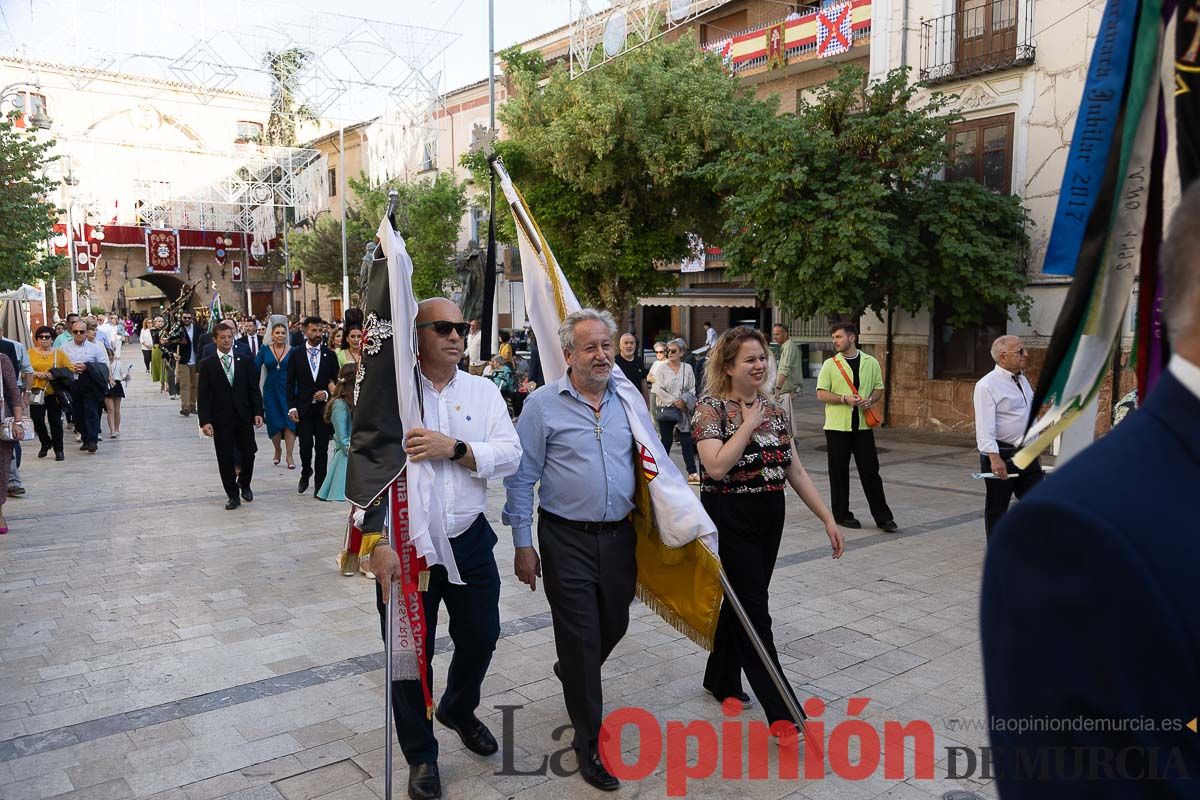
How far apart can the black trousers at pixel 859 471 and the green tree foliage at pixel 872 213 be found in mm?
5052

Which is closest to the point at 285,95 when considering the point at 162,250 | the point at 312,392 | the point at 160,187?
the point at 160,187

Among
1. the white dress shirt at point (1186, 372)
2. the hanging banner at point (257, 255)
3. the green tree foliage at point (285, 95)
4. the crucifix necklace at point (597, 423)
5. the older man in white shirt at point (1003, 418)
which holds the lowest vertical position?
the older man in white shirt at point (1003, 418)

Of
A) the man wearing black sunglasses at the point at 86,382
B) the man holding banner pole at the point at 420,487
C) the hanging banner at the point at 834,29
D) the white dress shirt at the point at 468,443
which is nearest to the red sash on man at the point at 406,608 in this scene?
the man holding banner pole at the point at 420,487

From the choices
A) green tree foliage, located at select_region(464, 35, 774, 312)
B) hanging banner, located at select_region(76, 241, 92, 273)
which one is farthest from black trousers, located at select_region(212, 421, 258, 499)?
hanging banner, located at select_region(76, 241, 92, 273)

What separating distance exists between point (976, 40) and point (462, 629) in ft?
48.5

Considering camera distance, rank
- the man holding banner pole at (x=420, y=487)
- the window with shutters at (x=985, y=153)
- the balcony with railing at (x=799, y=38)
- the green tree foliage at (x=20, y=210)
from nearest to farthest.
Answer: the man holding banner pole at (x=420, y=487), the window with shutters at (x=985, y=153), the green tree foliage at (x=20, y=210), the balcony with railing at (x=799, y=38)

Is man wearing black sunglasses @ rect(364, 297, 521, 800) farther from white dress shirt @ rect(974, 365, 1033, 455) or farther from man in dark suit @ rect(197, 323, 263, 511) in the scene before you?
man in dark suit @ rect(197, 323, 263, 511)

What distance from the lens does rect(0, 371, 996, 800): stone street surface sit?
3.78 meters

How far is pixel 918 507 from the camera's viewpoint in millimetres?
9398

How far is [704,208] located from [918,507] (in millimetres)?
12039

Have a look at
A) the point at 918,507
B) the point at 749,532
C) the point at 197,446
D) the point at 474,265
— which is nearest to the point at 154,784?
the point at 749,532

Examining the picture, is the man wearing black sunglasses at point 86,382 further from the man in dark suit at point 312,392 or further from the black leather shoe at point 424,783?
the black leather shoe at point 424,783

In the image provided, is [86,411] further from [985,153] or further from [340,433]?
[985,153]

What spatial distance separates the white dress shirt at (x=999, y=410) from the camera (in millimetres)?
6332
